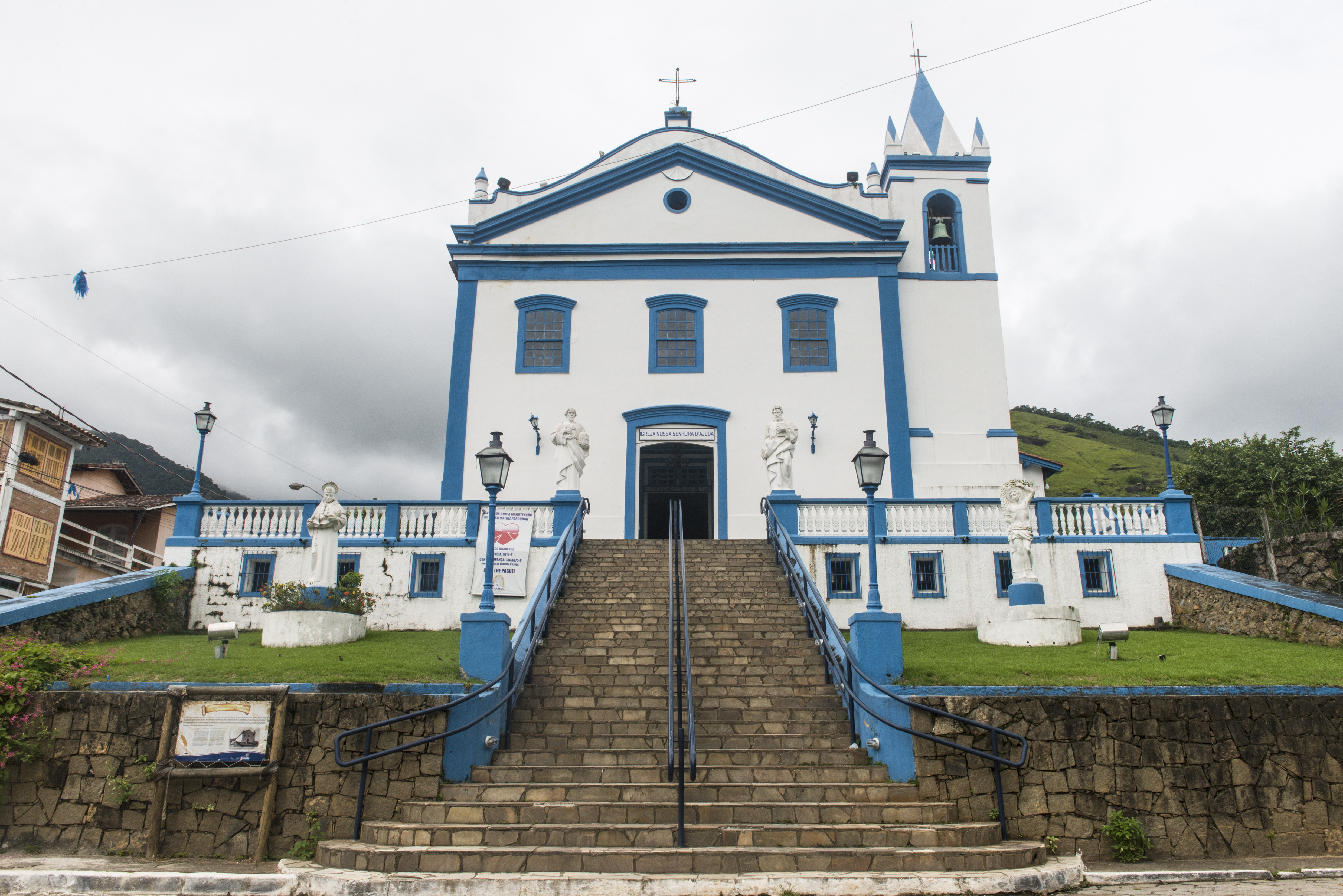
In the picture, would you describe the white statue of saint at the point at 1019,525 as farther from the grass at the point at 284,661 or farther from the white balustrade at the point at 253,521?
the white balustrade at the point at 253,521

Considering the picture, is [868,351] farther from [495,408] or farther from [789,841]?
[789,841]

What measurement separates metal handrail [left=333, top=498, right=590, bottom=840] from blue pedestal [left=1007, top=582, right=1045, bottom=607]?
6.96 meters

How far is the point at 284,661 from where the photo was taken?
10.9 meters

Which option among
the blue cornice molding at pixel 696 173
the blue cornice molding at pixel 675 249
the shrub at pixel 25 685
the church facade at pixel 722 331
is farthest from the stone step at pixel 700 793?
the blue cornice molding at pixel 696 173

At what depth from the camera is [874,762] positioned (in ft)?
28.6

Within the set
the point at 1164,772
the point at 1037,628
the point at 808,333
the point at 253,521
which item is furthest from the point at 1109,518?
the point at 253,521

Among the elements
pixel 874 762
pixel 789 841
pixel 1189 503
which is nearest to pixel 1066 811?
pixel 874 762

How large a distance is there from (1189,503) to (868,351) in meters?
7.40

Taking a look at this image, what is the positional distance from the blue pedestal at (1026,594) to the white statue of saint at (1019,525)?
0.29 feet

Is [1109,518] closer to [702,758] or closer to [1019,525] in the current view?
[1019,525]

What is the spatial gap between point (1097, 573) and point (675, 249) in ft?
Answer: 38.3

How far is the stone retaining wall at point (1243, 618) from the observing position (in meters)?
12.3

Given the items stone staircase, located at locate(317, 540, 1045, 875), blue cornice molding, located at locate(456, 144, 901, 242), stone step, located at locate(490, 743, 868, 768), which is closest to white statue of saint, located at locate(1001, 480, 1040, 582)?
stone staircase, located at locate(317, 540, 1045, 875)

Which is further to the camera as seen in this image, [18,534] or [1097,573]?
[18,534]
